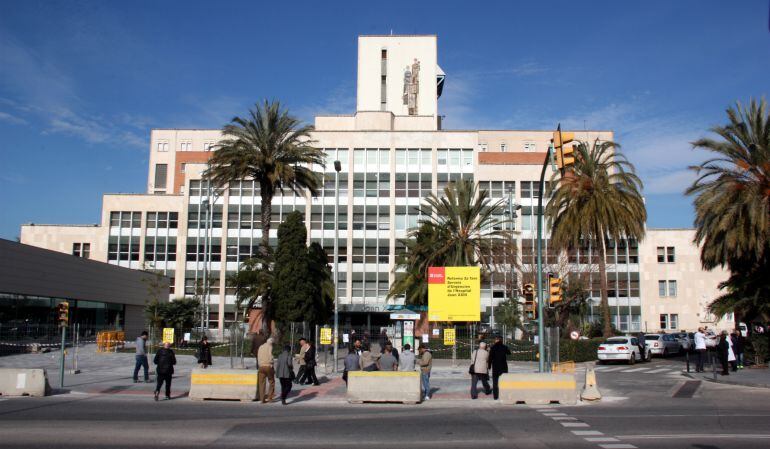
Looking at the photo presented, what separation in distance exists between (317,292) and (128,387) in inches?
846

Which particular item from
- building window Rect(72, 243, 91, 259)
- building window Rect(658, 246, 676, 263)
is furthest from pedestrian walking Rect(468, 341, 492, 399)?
building window Rect(72, 243, 91, 259)

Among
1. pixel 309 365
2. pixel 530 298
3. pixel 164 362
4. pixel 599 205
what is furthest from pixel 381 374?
pixel 599 205

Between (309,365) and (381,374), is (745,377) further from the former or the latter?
(309,365)

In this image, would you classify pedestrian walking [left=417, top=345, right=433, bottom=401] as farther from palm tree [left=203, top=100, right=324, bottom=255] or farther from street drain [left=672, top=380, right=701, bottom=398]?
palm tree [left=203, top=100, right=324, bottom=255]

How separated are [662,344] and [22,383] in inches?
1436

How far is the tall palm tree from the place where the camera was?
29594 mm

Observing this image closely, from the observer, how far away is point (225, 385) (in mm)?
18844

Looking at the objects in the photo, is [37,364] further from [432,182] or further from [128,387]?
[432,182]

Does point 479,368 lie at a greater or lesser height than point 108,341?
greater

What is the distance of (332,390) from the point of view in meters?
22.3

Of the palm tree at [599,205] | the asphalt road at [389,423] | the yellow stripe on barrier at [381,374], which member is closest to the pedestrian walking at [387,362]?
the yellow stripe on barrier at [381,374]

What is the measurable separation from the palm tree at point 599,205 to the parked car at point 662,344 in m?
3.63

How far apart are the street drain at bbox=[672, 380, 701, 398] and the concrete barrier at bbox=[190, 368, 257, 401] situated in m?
12.9

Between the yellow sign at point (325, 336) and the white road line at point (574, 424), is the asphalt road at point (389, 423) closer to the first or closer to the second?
the white road line at point (574, 424)
